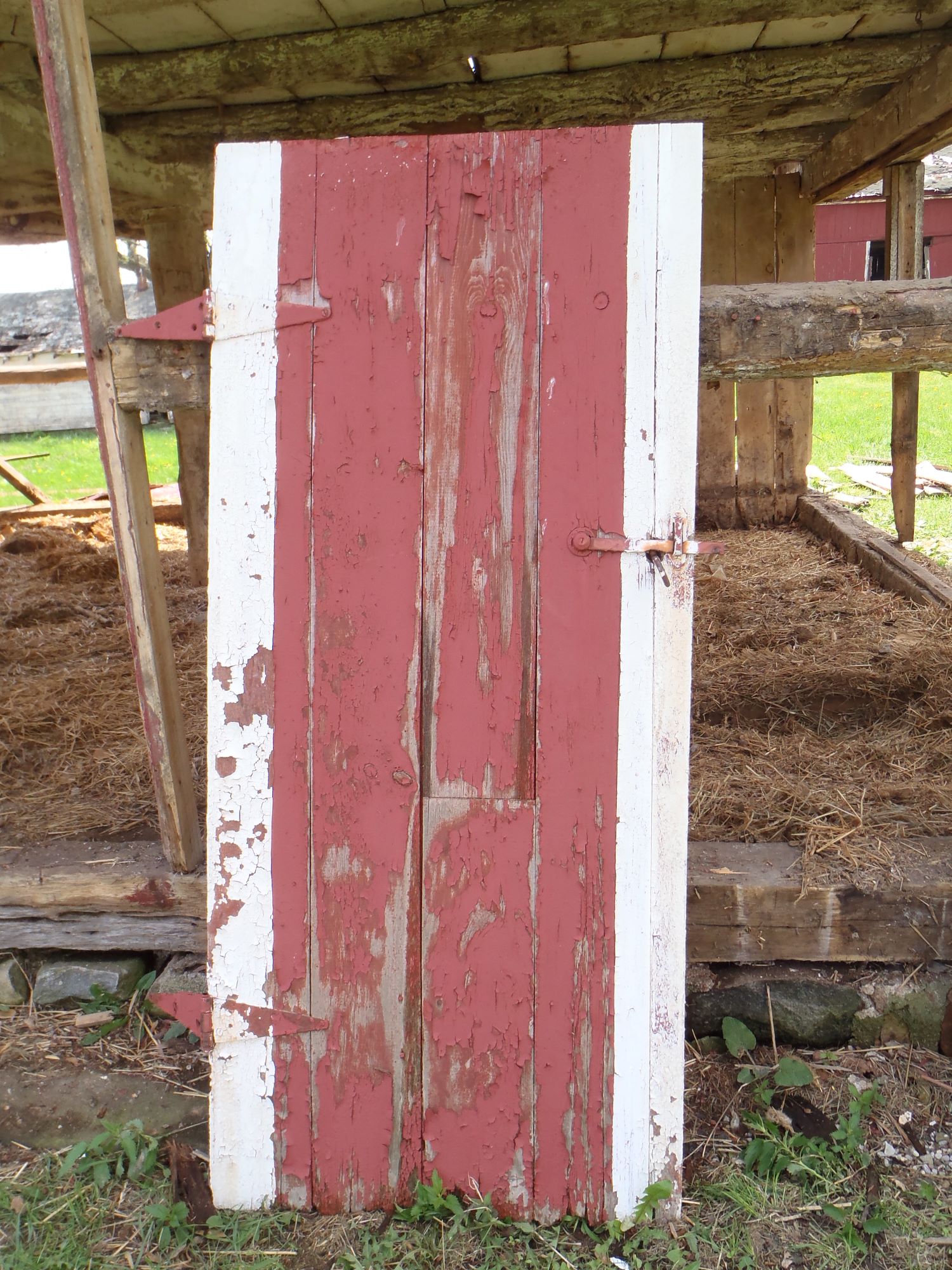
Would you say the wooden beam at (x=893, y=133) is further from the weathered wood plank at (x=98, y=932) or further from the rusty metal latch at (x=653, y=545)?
the weathered wood plank at (x=98, y=932)

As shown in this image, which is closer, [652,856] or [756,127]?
[652,856]

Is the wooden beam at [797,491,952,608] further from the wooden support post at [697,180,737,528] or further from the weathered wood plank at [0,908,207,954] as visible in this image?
the weathered wood plank at [0,908,207,954]

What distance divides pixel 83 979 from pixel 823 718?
2.71 m

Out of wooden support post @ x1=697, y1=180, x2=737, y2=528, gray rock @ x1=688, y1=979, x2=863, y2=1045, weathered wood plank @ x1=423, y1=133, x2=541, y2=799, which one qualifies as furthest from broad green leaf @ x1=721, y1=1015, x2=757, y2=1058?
wooden support post @ x1=697, y1=180, x2=737, y2=528

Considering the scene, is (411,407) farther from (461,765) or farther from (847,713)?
(847,713)

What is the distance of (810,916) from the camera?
2410mm

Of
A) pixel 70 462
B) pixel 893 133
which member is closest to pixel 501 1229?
pixel 893 133

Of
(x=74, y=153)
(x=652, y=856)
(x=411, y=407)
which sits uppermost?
(x=74, y=153)

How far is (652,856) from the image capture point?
1948 mm


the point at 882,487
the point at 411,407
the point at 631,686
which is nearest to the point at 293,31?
the point at 411,407

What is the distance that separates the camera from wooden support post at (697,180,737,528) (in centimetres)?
677

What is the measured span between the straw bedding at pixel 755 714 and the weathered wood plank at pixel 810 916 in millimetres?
79

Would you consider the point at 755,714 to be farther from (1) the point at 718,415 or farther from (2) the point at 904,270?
(1) the point at 718,415

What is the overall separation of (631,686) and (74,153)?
5.41 ft
